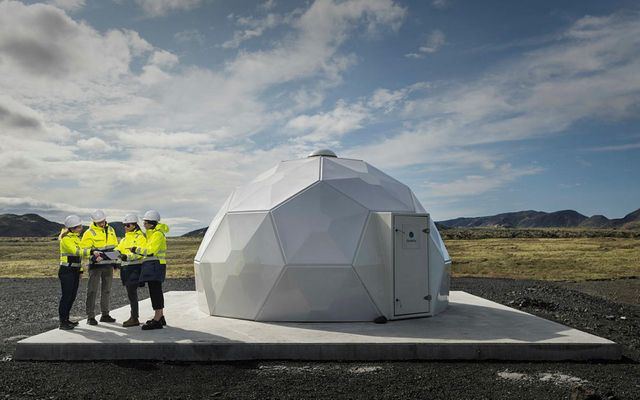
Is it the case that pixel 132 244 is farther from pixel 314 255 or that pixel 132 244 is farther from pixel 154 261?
pixel 314 255

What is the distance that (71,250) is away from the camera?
9.79 metres

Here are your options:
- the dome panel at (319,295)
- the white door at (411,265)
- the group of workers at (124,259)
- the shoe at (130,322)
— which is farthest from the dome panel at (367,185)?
the shoe at (130,322)

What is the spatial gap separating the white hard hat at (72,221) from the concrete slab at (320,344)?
2142 millimetres

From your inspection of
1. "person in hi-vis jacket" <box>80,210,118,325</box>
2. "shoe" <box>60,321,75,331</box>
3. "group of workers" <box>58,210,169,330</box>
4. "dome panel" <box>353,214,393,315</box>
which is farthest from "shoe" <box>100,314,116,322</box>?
"dome panel" <box>353,214,393,315</box>

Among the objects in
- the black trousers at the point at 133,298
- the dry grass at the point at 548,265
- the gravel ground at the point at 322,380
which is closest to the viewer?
the gravel ground at the point at 322,380

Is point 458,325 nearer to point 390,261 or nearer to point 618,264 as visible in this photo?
point 390,261

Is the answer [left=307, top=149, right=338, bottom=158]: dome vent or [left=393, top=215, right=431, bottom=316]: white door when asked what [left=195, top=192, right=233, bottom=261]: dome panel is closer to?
[left=307, top=149, right=338, bottom=158]: dome vent

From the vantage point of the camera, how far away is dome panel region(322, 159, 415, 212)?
1115cm

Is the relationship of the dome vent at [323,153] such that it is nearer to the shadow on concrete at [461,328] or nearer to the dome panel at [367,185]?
the dome panel at [367,185]

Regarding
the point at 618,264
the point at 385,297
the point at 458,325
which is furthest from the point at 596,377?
the point at 618,264

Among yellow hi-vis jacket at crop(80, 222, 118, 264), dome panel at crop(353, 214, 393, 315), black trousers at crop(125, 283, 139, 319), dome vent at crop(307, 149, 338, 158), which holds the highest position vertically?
dome vent at crop(307, 149, 338, 158)

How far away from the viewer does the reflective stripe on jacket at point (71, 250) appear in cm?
978

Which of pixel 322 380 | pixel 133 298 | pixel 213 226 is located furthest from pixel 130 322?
pixel 322 380

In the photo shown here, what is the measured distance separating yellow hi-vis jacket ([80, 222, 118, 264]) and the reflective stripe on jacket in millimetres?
287
